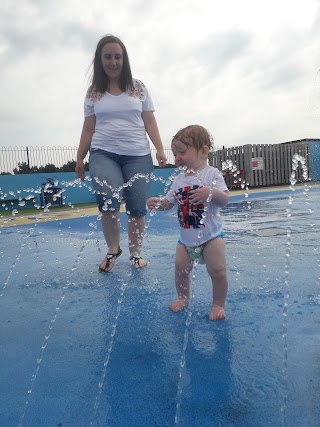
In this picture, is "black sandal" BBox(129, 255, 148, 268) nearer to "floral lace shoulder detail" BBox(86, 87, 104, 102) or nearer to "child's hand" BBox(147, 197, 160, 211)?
"child's hand" BBox(147, 197, 160, 211)

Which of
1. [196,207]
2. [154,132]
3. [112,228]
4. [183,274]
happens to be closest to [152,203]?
[196,207]

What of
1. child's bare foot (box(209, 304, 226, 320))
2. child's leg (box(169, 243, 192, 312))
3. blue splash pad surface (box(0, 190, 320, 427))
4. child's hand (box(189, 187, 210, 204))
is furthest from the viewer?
child's leg (box(169, 243, 192, 312))

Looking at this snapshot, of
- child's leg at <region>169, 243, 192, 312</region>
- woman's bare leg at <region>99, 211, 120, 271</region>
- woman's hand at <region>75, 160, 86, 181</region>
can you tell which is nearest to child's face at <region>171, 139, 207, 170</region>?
child's leg at <region>169, 243, 192, 312</region>

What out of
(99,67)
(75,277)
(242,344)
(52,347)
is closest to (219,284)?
(242,344)

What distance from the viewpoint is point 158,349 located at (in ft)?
5.21

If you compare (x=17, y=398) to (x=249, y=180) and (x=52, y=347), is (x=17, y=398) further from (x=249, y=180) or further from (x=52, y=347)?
(x=249, y=180)

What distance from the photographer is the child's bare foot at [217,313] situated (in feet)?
6.09

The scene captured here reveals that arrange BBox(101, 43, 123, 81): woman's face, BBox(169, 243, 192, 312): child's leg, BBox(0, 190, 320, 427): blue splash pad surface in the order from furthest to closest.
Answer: BBox(101, 43, 123, 81): woman's face, BBox(169, 243, 192, 312): child's leg, BBox(0, 190, 320, 427): blue splash pad surface

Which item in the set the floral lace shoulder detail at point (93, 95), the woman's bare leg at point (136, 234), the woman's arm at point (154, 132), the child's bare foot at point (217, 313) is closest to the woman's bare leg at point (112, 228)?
Result: the woman's bare leg at point (136, 234)

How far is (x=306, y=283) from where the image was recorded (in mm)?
2299

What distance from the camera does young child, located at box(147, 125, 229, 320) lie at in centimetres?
199

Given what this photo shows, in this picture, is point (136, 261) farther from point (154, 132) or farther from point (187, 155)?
point (187, 155)

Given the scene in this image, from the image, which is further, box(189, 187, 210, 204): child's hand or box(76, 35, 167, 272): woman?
box(76, 35, 167, 272): woman

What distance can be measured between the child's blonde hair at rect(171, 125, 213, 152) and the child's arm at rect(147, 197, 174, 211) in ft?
1.04
